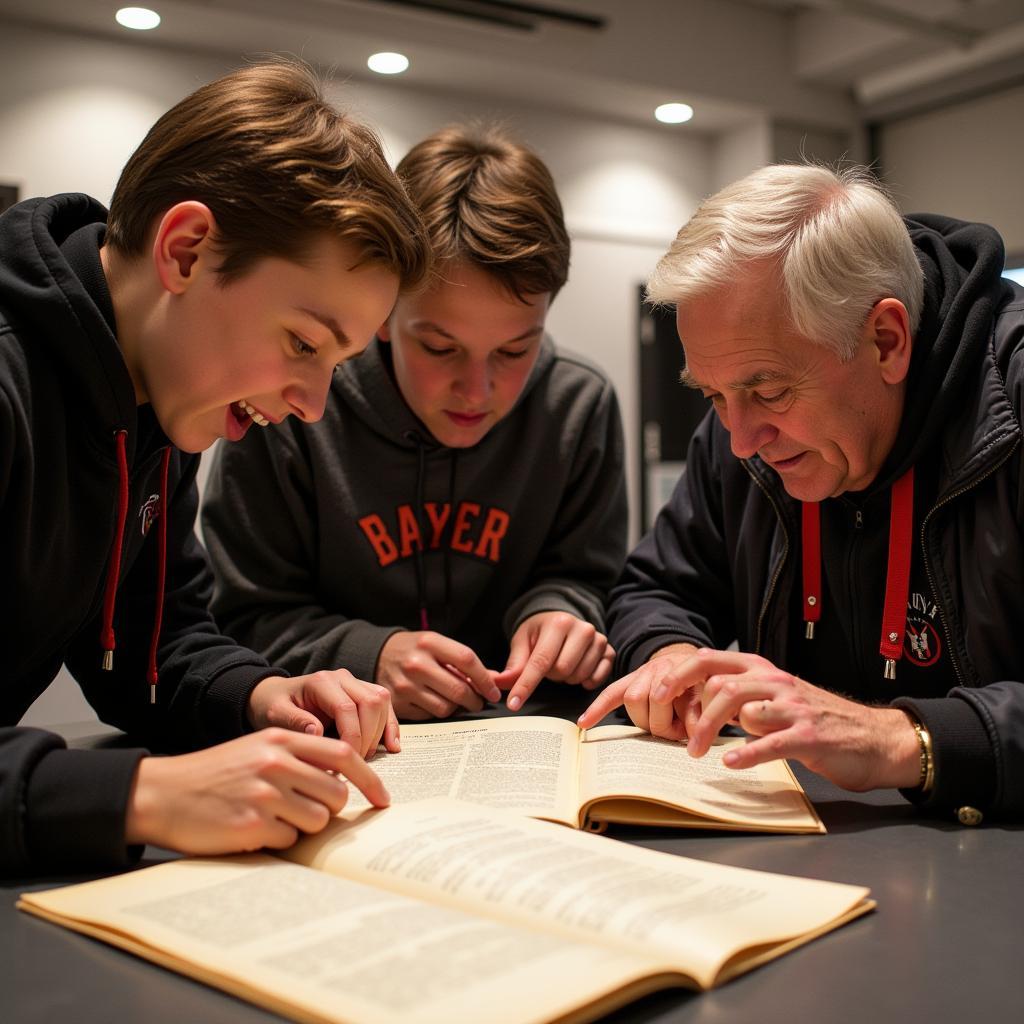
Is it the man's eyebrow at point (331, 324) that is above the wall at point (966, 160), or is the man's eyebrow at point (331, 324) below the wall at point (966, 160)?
below

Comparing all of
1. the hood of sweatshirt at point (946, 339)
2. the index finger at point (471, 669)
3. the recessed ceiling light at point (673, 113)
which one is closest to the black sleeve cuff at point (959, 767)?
the hood of sweatshirt at point (946, 339)

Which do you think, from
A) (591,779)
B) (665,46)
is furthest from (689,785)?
(665,46)

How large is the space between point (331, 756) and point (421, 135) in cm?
388

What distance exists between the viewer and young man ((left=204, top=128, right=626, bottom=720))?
1.60 m

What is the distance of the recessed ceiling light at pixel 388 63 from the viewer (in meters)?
4.05

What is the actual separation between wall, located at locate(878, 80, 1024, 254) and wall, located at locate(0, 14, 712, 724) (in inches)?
28.1

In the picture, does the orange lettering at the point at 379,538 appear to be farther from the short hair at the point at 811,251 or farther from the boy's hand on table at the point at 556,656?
the short hair at the point at 811,251

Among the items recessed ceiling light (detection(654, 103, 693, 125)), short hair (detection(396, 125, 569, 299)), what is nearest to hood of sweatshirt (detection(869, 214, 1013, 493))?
short hair (detection(396, 125, 569, 299))

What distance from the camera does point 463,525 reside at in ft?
6.01

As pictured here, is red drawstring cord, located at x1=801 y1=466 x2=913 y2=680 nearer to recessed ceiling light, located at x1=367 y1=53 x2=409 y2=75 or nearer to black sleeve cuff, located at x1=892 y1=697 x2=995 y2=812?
black sleeve cuff, located at x1=892 y1=697 x2=995 y2=812

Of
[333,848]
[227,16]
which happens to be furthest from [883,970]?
[227,16]

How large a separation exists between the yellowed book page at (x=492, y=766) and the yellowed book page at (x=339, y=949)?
185 mm

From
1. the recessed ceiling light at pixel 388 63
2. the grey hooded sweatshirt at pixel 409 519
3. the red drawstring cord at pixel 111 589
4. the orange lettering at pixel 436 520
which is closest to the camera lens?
the red drawstring cord at pixel 111 589

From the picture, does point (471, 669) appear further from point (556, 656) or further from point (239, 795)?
point (239, 795)
